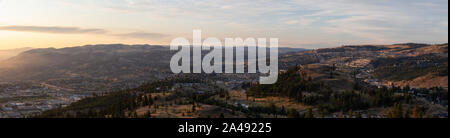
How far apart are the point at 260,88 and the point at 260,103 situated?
33.6 m
